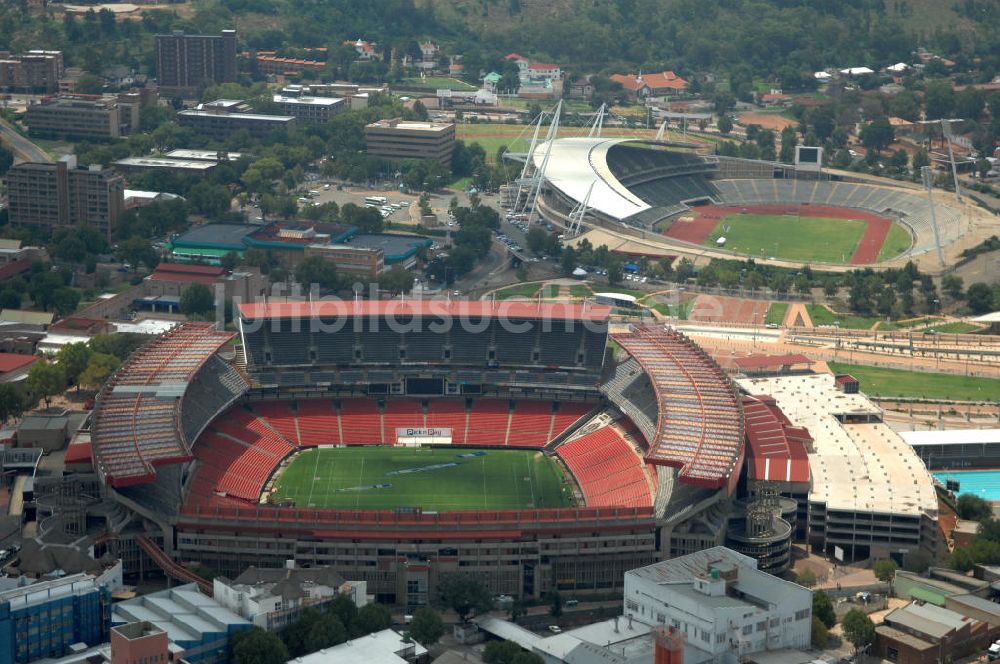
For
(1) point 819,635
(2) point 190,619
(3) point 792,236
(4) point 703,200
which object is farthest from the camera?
(4) point 703,200

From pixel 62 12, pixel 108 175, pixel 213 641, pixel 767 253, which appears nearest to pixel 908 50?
pixel 767 253

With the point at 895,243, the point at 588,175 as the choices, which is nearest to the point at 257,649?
the point at 895,243

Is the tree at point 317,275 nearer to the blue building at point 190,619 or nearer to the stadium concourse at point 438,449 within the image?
the stadium concourse at point 438,449

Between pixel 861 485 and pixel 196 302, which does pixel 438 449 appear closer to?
pixel 861 485

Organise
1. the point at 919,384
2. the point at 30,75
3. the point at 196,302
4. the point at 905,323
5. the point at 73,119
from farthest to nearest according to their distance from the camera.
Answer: the point at 30,75
the point at 73,119
the point at 905,323
the point at 196,302
the point at 919,384

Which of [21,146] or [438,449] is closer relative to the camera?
[438,449]

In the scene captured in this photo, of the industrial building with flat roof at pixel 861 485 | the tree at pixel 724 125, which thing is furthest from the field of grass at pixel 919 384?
the tree at pixel 724 125

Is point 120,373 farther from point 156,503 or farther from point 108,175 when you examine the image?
point 108,175
